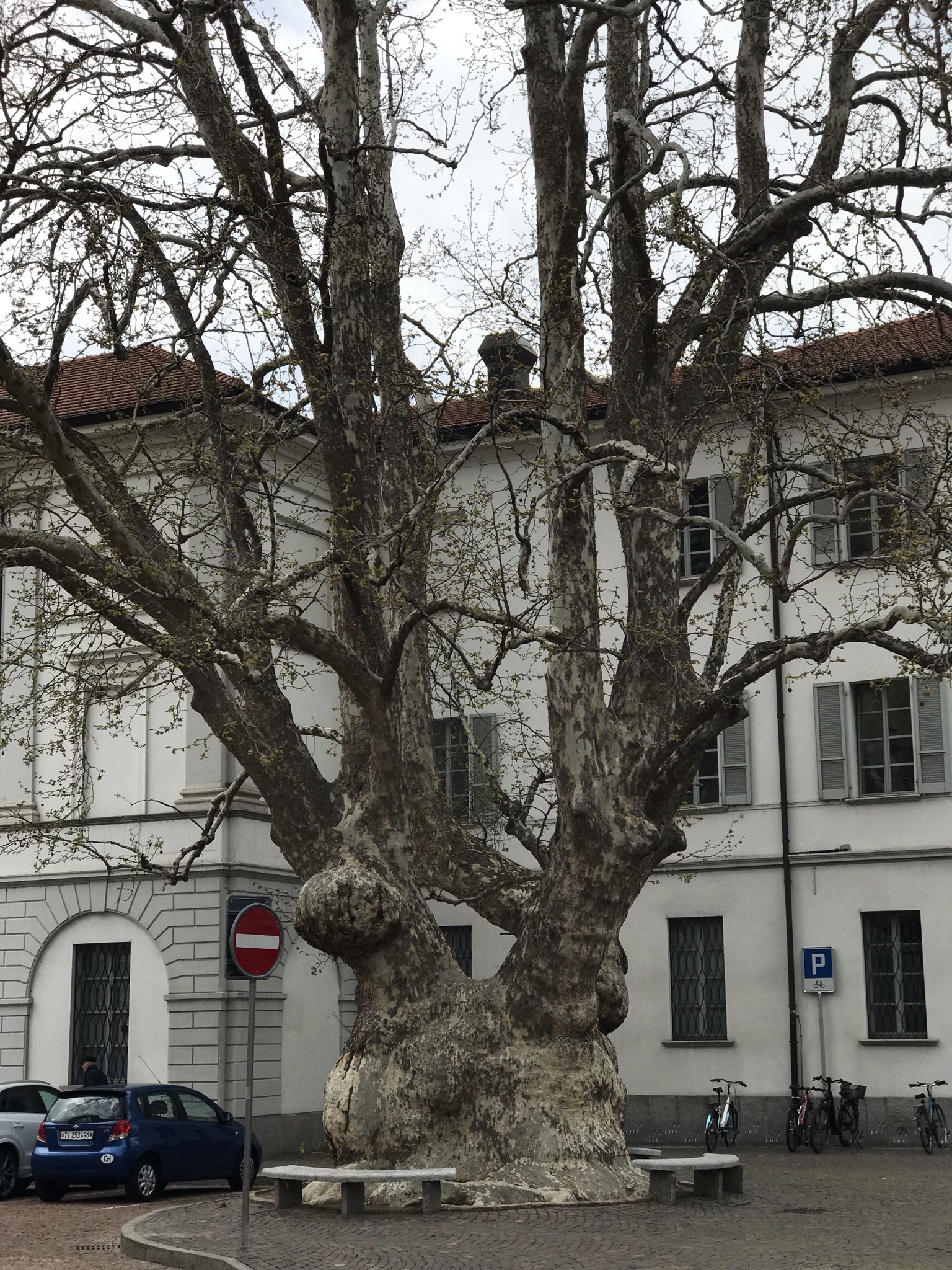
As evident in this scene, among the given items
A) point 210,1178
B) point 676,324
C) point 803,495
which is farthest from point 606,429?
point 210,1178

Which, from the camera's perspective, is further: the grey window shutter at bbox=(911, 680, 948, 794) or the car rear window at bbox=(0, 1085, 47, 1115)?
the grey window shutter at bbox=(911, 680, 948, 794)

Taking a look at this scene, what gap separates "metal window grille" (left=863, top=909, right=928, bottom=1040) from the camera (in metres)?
26.4

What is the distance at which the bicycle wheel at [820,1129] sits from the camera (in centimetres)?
2452

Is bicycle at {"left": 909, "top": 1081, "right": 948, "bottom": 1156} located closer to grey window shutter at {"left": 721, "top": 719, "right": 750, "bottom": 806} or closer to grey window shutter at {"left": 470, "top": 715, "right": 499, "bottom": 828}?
grey window shutter at {"left": 721, "top": 719, "right": 750, "bottom": 806}

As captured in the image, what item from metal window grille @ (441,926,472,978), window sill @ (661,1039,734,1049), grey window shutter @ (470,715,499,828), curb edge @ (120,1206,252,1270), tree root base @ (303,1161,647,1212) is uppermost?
grey window shutter @ (470,715,499,828)

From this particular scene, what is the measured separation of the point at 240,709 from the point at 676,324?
6.07m

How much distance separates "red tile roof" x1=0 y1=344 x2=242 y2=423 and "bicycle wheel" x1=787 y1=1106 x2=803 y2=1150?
14.0 m

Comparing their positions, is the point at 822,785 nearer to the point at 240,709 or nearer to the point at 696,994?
the point at 696,994

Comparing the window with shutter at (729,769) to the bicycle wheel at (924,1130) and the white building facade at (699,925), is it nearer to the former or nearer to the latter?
the white building facade at (699,925)

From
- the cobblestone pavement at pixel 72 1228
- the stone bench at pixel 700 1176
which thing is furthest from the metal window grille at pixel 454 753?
the stone bench at pixel 700 1176

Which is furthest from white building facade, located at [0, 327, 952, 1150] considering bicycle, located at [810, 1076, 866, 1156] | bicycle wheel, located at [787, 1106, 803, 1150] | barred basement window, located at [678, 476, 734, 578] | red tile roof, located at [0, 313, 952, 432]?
red tile roof, located at [0, 313, 952, 432]

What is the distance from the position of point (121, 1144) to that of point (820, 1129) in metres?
11.4

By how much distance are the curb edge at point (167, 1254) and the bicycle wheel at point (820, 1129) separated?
44.2ft

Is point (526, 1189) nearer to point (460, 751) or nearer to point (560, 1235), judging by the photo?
point (560, 1235)
